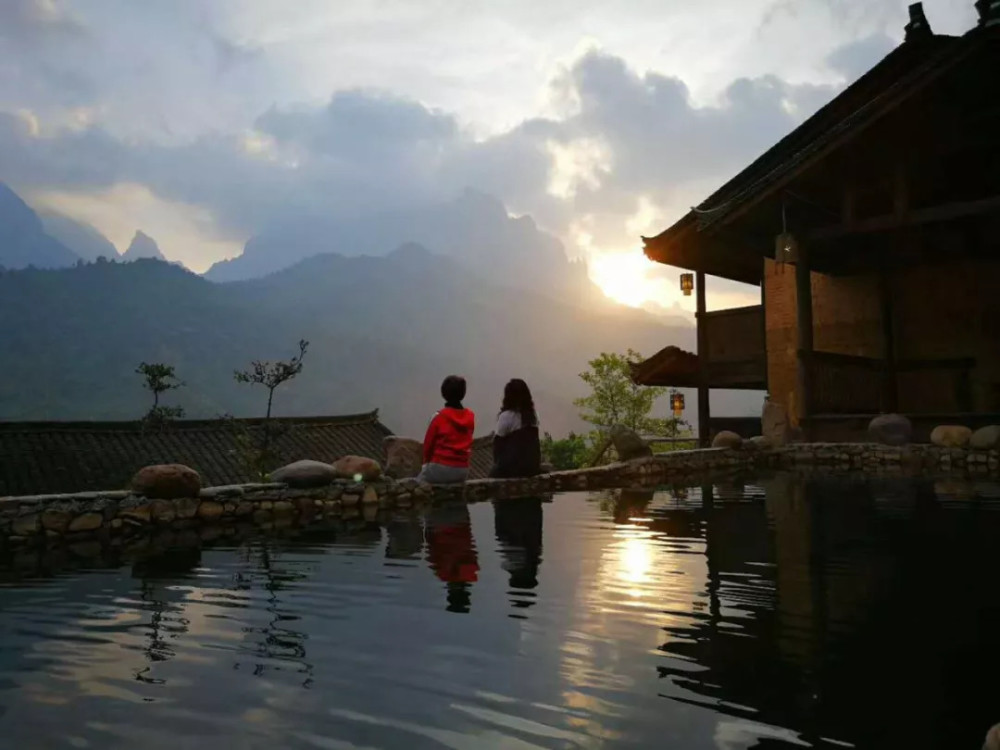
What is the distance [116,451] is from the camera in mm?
18953

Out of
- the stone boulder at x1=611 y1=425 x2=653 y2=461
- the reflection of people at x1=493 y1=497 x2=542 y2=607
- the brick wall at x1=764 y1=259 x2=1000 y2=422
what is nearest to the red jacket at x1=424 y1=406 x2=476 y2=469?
the reflection of people at x1=493 y1=497 x2=542 y2=607

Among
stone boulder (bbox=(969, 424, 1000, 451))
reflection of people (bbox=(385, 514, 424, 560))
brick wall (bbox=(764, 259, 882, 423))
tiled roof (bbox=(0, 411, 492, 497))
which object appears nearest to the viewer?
reflection of people (bbox=(385, 514, 424, 560))

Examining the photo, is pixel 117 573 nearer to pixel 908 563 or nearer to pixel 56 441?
pixel 908 563

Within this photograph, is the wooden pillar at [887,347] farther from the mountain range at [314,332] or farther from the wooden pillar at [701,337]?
the mountain range at [314,332]

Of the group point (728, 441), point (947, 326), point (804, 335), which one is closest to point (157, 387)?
point (728, 441)

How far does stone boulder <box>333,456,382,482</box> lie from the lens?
32.4 ft

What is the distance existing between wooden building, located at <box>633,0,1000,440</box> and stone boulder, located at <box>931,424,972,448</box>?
625 mm

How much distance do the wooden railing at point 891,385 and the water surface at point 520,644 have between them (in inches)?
328

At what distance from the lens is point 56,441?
60.1 feet

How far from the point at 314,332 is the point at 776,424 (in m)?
139

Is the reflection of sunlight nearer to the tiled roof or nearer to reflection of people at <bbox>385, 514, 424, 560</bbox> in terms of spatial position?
reflection of people at <bbox>385, 514, 424, 560</bbox>

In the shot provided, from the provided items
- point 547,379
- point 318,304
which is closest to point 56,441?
point 547,379

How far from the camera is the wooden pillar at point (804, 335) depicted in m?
13.9

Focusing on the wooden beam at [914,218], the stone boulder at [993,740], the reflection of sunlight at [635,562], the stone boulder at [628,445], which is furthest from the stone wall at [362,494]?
the stone boulder at [993,740]
